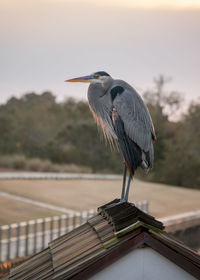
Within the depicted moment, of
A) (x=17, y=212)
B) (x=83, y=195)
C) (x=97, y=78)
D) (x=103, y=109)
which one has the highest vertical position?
(x=97, y=78)

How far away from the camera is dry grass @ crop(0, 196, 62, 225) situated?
17562 mm

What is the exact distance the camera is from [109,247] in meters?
3.33

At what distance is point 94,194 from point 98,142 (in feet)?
65.4

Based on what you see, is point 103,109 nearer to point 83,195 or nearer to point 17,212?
point 17,212

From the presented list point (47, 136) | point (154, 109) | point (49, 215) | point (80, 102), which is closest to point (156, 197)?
point (49, 215)

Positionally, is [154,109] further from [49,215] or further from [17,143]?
Result: [49,215]

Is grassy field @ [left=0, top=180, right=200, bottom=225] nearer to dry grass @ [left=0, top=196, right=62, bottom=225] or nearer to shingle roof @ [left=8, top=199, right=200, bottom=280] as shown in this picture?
dry grass @ [left=0, top=196, right=62, bottom=225]

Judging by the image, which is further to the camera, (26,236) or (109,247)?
(26,236)

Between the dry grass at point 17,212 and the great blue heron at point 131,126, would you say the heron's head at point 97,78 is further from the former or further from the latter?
the dry grass at point 17,212

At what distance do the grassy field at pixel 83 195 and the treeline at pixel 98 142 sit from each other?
8.78 m

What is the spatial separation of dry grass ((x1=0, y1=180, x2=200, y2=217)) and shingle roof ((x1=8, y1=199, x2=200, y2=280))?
1670cm

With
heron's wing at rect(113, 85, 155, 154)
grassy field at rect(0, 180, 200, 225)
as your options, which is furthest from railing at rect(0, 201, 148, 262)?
heron's wing at rect(113, 85, 155, 154)

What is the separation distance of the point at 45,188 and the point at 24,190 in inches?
68.7

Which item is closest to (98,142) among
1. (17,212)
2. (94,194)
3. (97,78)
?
(94,194)
